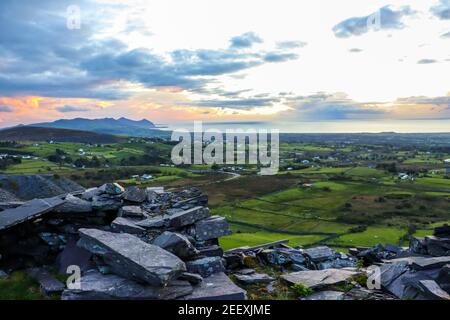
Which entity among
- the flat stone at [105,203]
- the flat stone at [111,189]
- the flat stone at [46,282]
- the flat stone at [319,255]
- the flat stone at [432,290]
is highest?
the flat stone at [111,189]

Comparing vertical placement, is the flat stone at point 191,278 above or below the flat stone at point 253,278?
above

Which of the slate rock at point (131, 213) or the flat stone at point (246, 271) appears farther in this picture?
the slate rock at point (131, 213)

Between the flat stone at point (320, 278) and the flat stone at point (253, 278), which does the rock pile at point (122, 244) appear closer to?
the flat stone at point (253, 278)

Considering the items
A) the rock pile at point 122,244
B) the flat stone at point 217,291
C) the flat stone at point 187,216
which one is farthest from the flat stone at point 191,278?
the flat stone at point 187,216

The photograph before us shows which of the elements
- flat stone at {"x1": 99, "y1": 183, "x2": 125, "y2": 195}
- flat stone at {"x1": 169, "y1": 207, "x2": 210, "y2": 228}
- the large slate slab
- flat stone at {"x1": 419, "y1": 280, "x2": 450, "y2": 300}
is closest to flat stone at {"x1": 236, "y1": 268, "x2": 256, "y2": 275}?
flat stone at {"x1": 169, "y1": 207, "x2": 210, "y2": 228}

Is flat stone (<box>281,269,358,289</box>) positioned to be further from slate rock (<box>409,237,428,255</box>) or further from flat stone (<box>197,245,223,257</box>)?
slate rock (<box>409,237,428,255</box>)
